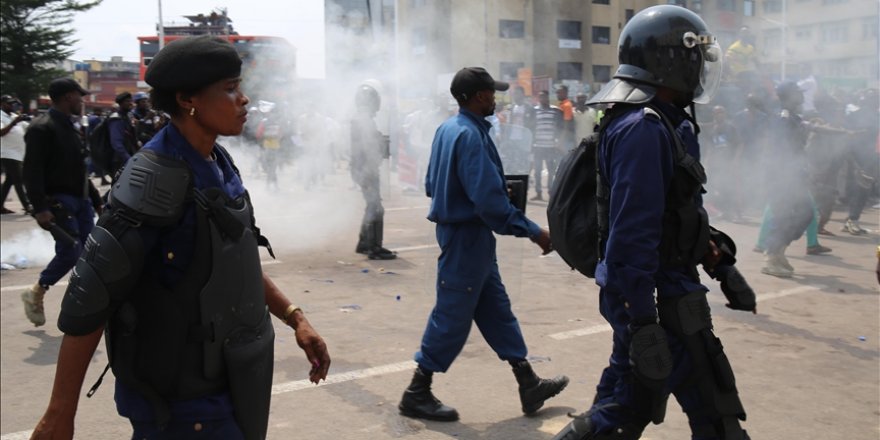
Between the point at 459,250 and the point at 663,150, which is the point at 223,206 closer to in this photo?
the point at 663,150

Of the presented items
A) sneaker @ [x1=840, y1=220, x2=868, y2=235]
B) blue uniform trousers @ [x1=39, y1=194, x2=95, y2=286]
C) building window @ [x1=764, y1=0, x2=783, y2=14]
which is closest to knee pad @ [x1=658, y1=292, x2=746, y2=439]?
blue uniform trousers @ [x1=39, y1=194, x2=95, y2=286]

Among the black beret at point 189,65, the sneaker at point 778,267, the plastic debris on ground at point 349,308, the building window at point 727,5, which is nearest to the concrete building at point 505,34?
the building window at point 727,5

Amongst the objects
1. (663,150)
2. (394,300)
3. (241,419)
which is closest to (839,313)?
(394,300)

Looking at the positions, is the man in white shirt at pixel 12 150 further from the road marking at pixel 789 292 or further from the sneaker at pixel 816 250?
the sneaker at pixel 816 250

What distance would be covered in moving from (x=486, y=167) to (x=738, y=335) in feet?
8.78

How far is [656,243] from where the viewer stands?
2.39 m

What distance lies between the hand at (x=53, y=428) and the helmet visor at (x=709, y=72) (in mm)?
2161

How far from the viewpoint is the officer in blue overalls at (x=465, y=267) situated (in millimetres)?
3891

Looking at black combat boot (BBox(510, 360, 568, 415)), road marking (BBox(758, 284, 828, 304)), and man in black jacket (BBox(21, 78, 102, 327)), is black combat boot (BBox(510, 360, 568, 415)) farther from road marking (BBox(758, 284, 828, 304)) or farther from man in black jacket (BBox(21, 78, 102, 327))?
man in black jacket (BBox(21, 78, 102, 327))

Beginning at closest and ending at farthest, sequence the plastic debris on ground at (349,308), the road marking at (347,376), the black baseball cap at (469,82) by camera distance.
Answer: the black baseball cap at (469,82) → the road marking at (347,376) → the plastic debris on ground at (349,308)

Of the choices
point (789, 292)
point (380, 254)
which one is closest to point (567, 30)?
point (380, 254)

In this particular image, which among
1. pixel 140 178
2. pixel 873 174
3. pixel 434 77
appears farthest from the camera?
pixel 873 174

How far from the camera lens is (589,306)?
6.29 m

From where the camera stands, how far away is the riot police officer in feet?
26.8
